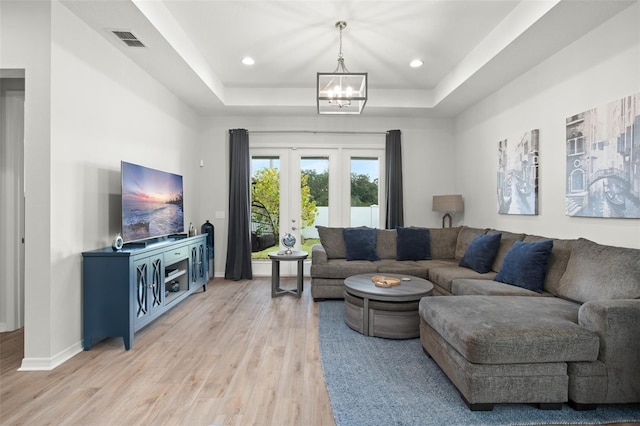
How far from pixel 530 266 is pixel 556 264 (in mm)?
211

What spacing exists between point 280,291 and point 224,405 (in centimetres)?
251

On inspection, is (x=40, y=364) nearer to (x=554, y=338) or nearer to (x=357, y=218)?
(x=554, y=338)

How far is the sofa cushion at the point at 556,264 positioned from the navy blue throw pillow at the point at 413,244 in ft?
5.76

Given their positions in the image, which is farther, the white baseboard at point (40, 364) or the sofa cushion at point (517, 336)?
the white baseboard at point (40, 364)

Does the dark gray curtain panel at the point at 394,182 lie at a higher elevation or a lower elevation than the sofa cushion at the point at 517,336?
higher

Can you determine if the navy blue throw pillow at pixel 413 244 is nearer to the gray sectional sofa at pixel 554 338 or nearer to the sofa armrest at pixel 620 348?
the gray sectional sofa at pixel 554 338

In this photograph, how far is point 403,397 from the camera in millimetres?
1980

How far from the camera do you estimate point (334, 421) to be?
5.82 ft

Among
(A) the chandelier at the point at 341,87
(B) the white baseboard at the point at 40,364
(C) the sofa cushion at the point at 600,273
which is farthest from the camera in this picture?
(A) the chandelier at the point at 341,87

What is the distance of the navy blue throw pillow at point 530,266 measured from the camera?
111 inches

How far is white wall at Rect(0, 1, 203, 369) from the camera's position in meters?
2.41

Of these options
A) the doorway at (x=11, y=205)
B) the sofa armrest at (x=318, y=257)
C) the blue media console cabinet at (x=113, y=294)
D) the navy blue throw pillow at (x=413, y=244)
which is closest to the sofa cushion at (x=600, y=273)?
the navy blue throw pillow at (x=413, y=244)

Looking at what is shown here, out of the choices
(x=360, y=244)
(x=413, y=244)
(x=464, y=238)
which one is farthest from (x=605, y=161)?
(x=360, y=244)

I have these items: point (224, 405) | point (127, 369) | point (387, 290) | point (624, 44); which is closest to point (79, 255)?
point (127, 369)
